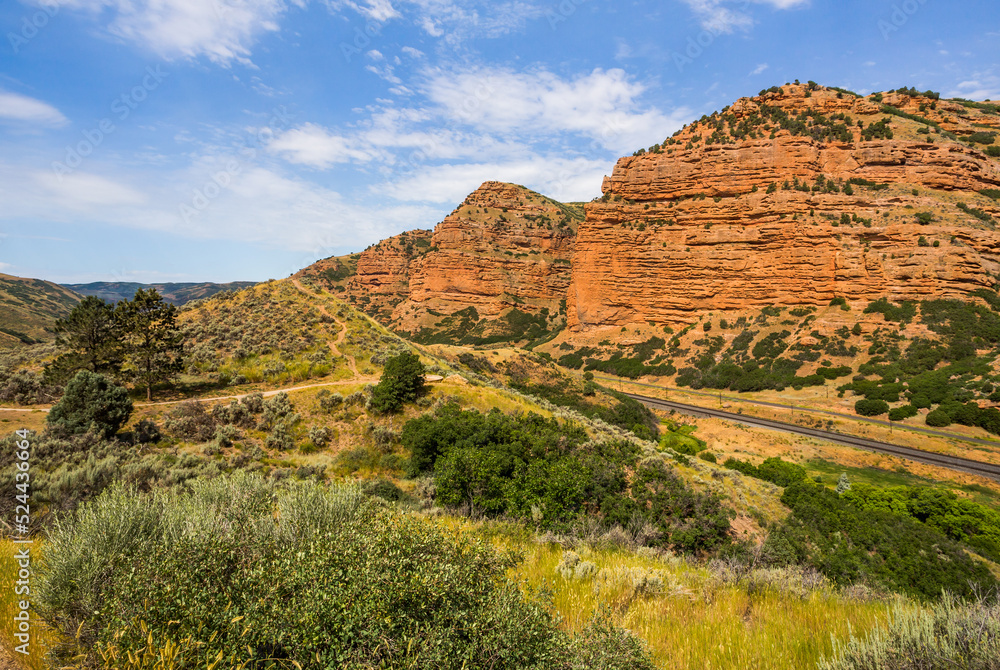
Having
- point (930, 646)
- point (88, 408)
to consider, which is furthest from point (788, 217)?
point (88, 408)

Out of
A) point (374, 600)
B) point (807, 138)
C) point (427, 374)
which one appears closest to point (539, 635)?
point (374, 600)

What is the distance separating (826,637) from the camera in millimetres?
4141

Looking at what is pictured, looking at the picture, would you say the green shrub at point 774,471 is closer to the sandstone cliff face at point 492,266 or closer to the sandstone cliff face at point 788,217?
the sandstone cliff face at point 788,217

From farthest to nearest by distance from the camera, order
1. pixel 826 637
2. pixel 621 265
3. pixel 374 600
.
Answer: pixel 621 265 → pixel 826 637 → pixel 374 600

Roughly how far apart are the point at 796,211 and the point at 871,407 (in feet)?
90.9

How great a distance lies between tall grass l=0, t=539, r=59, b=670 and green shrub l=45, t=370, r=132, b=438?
8973mm

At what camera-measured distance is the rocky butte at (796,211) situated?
43.7 meters

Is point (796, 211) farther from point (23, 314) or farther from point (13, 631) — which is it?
point (23, 314)

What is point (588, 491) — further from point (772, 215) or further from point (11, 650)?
point (772, 215)

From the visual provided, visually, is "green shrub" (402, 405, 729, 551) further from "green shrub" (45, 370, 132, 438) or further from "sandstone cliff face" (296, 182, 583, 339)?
"sandstone cliff face" (296, 182, 583, 339)

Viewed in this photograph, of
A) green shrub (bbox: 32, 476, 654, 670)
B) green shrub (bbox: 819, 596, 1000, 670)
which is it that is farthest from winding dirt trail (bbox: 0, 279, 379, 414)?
green shrub (bbox: 819, 596, 1000, 670)

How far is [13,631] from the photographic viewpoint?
12.1 ft

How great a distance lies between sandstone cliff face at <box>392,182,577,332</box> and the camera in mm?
88938

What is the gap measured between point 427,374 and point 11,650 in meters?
19.0
